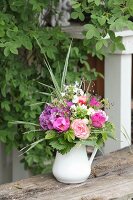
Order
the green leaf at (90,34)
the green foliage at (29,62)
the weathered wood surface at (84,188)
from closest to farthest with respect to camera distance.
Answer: the weathered wood surface at (84,188)
the green leaf at (90,34)
the green foliage at (29,62)

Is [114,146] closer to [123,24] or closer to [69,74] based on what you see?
[69,74]

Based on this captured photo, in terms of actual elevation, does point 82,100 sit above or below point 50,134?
above

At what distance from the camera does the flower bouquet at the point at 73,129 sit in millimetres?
2264

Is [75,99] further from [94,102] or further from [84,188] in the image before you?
[84,188]

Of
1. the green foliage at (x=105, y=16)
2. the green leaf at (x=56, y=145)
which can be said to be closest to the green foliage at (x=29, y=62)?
the green foliage at (x=105, y=16)

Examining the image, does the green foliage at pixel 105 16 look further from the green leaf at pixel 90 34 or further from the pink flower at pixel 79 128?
the pink flower at pixel 79 128

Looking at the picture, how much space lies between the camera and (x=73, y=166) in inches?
92.1

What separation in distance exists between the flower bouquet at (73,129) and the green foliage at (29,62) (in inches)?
14.5

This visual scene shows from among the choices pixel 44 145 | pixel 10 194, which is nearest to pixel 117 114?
pixel 44 145

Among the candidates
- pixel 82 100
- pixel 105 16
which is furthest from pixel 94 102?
pixel 105 16

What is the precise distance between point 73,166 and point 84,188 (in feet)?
0.34

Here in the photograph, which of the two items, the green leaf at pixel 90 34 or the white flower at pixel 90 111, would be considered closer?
the white flower at pixel 90 111

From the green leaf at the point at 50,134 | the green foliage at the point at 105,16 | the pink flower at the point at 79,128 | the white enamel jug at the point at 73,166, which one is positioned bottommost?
the white enamel jug at the point at 73,166

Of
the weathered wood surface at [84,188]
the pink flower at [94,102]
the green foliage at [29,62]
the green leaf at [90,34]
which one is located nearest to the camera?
the weathered wood surface at [84,188]
